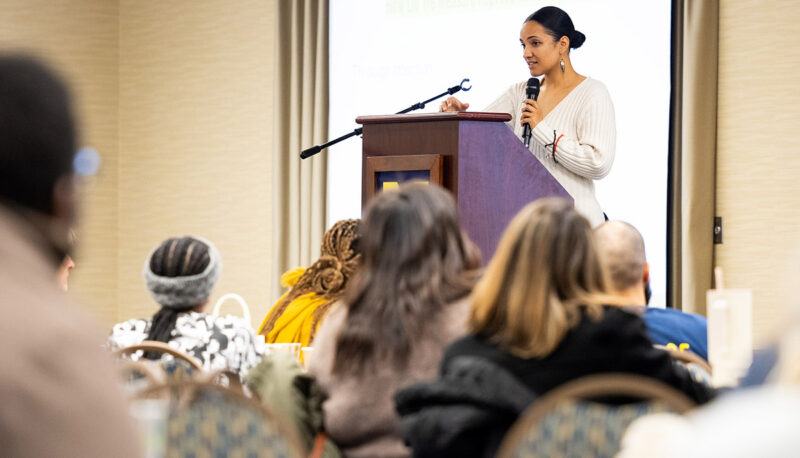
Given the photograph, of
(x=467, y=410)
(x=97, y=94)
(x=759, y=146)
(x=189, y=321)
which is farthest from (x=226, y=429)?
(x=97, y=94)

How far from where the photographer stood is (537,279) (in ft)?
5.65

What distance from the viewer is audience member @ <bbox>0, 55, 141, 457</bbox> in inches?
25.7

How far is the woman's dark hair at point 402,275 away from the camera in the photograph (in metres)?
1.87

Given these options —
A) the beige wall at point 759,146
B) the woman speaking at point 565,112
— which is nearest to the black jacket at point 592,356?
the woman speaking at point 565,112

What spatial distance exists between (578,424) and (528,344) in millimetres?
339

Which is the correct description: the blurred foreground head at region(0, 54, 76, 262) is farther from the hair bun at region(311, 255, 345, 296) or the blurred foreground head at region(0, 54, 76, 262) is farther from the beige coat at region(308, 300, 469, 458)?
the hair bun at region(311, 255, 345, 296)

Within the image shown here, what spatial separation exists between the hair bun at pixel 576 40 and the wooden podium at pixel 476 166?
1938 millimetres

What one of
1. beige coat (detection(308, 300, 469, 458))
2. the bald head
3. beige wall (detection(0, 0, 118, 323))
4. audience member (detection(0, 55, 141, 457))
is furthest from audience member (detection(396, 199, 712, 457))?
beige wall (detection(0, 0, 118, 323))

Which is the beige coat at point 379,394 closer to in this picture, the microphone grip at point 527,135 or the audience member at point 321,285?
the audience member at point 321,285

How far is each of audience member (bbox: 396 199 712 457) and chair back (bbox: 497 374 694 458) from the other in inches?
9.4

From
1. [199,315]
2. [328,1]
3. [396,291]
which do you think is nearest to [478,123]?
[199,315]

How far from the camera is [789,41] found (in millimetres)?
4852

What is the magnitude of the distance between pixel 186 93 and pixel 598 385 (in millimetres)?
5683

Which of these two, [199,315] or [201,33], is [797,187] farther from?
[201,33]
